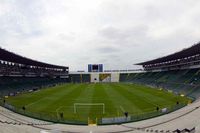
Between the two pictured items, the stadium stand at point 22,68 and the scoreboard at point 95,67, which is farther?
the scoreboard at point 95,67

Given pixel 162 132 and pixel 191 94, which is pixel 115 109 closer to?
pixel 162 132

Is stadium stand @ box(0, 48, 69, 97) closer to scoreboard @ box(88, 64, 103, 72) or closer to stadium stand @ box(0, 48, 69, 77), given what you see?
stadium stand @ box(0, 48, 69, 77)

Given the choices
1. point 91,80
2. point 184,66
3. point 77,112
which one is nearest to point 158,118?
point 77,112

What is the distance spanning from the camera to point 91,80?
13825 cm

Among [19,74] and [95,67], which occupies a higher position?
[95,67]

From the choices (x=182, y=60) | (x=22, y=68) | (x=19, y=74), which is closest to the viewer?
(x=182, y=60)

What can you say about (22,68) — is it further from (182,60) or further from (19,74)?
(182,60)

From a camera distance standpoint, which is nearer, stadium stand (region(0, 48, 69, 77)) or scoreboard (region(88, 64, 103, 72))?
stadium stand (region(0, 48, 69, 77))

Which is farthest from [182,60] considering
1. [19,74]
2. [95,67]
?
[95,67]

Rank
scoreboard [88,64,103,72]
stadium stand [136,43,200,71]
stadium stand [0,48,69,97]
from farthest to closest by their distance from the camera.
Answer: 1. scoreboard [88,64,103,72]
2. stadium stand [0,48,69,97]
3. stadium stand [136,43,200,71]

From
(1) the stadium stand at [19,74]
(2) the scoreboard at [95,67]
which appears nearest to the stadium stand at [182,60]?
(2) the scoreboard at [95,67]

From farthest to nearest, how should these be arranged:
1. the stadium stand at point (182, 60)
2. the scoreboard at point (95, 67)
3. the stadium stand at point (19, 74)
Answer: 1. the scoreboard at point (95, 67)
2. the stadium stand at point (19, 74)
3. the stadium stand at point (182, 60)

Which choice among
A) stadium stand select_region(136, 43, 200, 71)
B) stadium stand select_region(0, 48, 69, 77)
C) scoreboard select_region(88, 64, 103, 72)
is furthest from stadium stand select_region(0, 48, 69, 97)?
stadium stand select_region(136, 43, 200, 71)

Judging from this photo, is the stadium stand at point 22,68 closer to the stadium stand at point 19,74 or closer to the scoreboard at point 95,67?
the stadium stand at point 19,74
